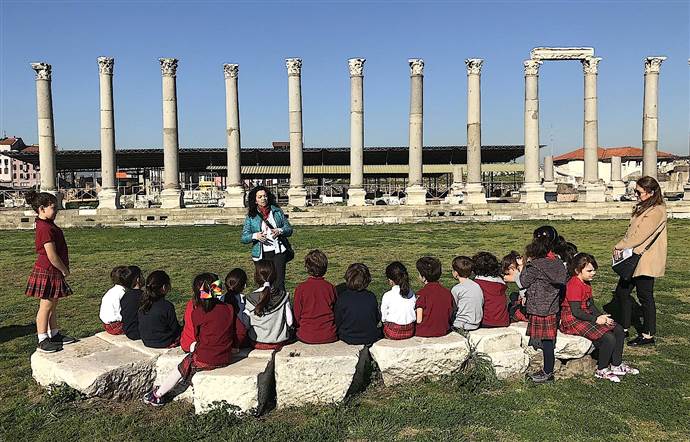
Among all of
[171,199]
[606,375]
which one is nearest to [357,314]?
[606,375]

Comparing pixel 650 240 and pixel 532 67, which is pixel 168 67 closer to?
pixel 532 67

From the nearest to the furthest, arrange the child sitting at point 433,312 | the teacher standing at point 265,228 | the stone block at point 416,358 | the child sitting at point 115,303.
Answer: the stone block at point 416,358 < the child sitting at point 433,312 < the child sitting at point 115,303 < the teacher standing at point 265,228

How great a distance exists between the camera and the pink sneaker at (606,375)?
5845mm

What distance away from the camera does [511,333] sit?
6.19m

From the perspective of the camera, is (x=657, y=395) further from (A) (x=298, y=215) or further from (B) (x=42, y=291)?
(A) (x=298, y=215)

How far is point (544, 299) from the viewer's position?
607cm

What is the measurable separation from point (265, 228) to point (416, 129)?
22878 mm

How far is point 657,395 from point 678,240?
14.5 metres

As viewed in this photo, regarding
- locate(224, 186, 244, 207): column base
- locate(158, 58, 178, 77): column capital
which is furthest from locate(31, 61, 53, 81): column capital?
locate(224, 186, 244, 207): column base

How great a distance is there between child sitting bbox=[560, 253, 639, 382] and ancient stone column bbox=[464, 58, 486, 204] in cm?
2298

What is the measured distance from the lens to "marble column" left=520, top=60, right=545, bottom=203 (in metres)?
29.3

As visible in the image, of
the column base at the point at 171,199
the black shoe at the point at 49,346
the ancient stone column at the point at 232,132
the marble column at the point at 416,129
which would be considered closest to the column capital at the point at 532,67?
the marble column at the point at 416,129

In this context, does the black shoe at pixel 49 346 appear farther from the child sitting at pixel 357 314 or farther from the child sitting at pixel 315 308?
the child sitting at pixel 357 314

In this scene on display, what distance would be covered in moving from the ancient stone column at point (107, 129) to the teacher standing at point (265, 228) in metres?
23.1
